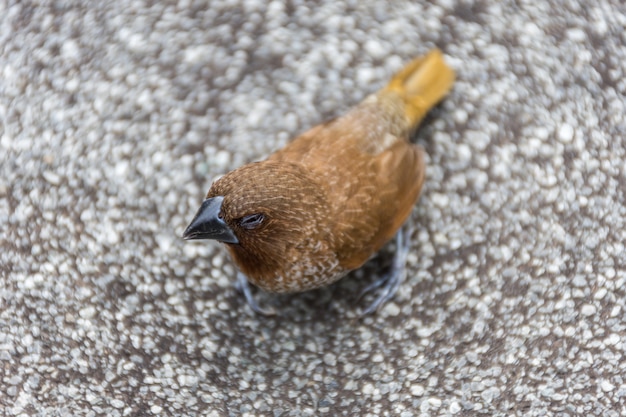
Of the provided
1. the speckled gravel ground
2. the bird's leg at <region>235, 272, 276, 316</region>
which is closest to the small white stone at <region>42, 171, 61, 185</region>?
the speckled gravel ground

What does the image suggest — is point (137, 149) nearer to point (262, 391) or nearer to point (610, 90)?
point (262, 391)

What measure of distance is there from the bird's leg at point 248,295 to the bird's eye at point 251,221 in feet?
2.07

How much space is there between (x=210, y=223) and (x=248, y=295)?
69cm

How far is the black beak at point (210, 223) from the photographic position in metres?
2.33

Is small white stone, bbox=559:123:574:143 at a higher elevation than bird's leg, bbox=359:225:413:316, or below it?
higher

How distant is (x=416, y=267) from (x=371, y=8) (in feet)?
4.17

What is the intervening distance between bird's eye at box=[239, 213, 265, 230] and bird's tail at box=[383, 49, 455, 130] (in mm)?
953

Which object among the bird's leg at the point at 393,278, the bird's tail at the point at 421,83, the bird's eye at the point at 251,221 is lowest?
the bird's leg at the point at 393,278

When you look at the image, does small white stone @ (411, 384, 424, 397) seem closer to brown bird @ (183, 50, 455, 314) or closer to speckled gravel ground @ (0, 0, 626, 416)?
speckled gravel ground @ (0, 0, 626, 416)

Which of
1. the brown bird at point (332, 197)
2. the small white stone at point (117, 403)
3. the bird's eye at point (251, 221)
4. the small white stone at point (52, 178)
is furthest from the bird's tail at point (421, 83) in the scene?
the small white stone at point (117, 403)

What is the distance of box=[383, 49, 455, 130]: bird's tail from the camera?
9.82 feet

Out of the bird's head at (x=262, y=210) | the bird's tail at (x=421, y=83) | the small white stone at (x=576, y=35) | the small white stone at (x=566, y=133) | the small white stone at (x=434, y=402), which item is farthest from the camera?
the small white stone at (x=576, y=35)

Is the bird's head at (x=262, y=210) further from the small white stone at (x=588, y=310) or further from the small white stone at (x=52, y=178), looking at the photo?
the small white stone at (x=588, y=310)

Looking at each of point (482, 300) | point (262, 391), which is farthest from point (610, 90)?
point (262, 391)
